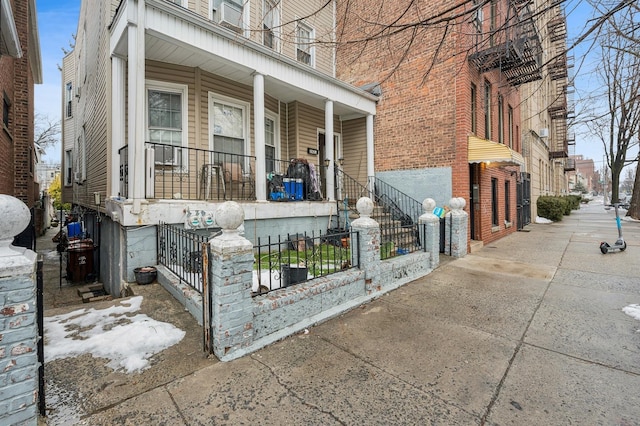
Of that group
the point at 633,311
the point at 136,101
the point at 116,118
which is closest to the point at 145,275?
the point at 136,101

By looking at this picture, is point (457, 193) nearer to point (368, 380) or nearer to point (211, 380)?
point (368, 380)

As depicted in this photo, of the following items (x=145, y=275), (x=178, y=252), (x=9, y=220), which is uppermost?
(x=9, y=220)

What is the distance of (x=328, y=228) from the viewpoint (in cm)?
784

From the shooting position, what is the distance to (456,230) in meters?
7.26

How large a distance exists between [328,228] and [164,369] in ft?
18.1

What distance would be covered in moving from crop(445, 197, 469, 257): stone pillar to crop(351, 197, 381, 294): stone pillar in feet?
11.7

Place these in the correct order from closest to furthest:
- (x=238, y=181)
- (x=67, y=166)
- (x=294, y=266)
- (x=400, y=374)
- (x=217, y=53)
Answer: (x=400, y=374) → (x=294, y=266) → (x=217, y=53) → (x=238, y=181) → (x=67, y=166)

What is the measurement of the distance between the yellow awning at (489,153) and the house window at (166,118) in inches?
284

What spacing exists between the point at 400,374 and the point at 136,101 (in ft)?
17.7

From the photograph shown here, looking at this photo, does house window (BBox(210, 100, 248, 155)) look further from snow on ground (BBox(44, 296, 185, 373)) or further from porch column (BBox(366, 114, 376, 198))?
snow on ground (BBox(44, 296, 185, 373))

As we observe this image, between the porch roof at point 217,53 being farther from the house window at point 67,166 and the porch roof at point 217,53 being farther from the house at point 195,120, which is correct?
the house window at point 67,166

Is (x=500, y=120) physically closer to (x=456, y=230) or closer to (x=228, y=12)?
(x=456, y=230)

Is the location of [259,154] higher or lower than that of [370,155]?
lower

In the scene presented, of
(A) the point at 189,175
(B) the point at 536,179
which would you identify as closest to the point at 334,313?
(A) the point at 189,175
